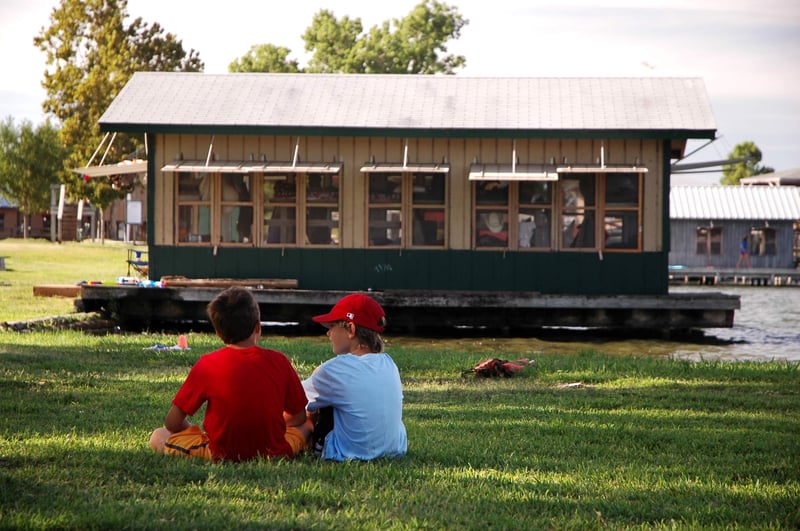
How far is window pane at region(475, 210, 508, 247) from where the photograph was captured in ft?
72.0

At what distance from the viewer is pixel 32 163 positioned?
72375 mm

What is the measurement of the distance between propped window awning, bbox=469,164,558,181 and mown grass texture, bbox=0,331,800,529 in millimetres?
9341

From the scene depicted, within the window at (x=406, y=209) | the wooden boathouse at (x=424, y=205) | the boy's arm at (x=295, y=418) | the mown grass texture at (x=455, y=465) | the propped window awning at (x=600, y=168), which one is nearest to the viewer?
the mown grass texture at (x=455, y=465)

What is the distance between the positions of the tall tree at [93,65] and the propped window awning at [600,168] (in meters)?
29.2

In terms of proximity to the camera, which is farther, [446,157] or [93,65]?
[93,65]

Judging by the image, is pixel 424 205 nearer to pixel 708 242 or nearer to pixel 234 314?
pixel 234 314

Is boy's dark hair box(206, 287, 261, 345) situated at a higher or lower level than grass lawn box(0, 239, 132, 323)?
higher

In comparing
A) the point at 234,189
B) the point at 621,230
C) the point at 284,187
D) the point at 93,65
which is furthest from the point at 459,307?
the point at 93,65

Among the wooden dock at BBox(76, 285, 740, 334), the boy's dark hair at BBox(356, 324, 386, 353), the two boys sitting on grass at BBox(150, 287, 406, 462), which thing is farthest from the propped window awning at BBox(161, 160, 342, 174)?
the boy's dark hair at BBox(356, 324, 386, 353)

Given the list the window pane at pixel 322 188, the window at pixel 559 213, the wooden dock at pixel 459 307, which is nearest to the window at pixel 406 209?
the window pane at pixel 322 188

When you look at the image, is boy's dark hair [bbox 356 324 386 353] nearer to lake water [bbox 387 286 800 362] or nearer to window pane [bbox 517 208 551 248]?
lake water [bbox 387 286 800 362]

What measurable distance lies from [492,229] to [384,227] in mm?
2343

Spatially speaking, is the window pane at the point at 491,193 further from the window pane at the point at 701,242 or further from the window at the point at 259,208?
the window pane at the point at 701,242

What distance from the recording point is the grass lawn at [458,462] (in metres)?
5.23
